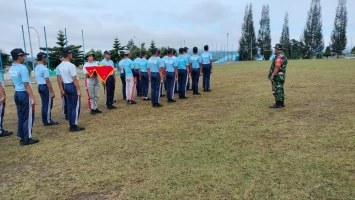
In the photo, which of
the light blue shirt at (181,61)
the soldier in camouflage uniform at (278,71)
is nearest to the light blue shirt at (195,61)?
the light blue shirt at (181,61)

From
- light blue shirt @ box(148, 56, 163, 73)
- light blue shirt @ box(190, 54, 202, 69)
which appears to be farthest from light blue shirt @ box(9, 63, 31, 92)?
light blue shirt @ box(190, 54, 202, 69)

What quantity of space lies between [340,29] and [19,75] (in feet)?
187

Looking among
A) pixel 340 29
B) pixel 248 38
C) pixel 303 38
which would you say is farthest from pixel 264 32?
pixel 340 29

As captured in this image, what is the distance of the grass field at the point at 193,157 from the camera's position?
3.13 meters

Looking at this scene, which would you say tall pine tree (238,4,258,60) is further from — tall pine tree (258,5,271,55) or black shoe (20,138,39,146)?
black shoe (20,138,39,146)

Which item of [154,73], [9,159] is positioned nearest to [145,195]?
[9,159]

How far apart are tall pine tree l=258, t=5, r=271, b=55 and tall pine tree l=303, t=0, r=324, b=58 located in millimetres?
7266

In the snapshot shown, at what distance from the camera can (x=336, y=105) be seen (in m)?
7.14

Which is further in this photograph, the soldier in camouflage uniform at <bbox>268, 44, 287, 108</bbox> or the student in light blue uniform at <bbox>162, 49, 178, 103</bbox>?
the student in light blue uniform at <bbox>162, 49, 178, 103</bbox>

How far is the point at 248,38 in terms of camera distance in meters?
57.0

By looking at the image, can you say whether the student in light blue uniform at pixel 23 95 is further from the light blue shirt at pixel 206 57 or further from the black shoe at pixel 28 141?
the light blue shirt at pixel 206 57

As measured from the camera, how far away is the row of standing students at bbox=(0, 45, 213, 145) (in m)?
4.98

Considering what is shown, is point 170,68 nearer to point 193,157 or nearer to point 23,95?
point 23,95

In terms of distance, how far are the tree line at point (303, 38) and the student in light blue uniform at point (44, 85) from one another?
45.7 m
